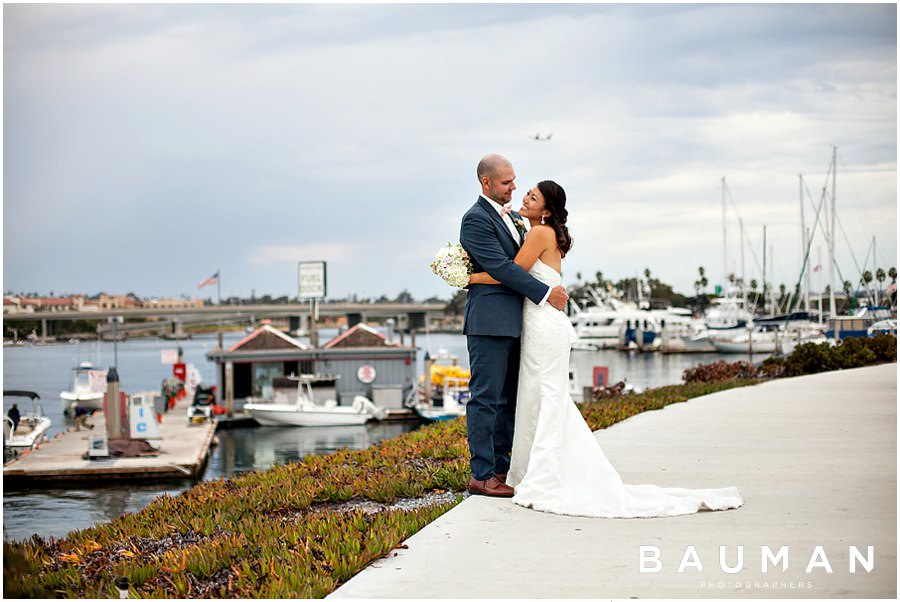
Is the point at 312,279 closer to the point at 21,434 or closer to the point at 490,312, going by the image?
the point at 21,434

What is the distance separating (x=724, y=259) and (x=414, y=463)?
8643 cm

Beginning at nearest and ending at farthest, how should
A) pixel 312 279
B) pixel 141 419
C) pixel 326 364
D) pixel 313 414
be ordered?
pixel 141 419 → pixel 313 414 → pixel 326 364 → pixel 312 279

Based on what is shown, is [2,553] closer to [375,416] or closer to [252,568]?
[252,568]

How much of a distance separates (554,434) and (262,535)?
1951mm

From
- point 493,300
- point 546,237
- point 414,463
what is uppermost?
point 546,237

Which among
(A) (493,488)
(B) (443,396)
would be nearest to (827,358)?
(A) (493,488)

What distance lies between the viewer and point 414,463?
902 centimetres

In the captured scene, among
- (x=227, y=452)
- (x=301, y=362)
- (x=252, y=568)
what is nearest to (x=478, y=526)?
(x=252, y=568)

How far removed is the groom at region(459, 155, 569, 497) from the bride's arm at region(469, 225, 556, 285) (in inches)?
2.4

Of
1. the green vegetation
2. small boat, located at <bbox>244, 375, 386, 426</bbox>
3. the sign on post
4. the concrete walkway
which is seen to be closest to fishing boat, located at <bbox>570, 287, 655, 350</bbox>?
the sign on post

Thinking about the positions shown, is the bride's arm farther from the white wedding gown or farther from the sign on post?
the sign on post

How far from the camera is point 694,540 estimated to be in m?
5.61

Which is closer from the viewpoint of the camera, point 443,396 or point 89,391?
point 443,396

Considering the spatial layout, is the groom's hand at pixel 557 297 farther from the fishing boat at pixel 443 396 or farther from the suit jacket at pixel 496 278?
the fishing boat at pixel 443 396
